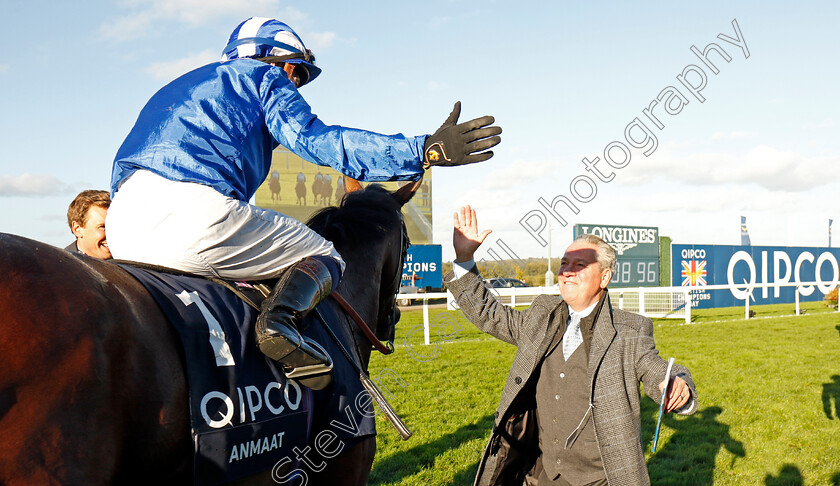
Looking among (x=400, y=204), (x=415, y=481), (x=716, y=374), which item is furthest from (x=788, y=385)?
(x=400, y=204)

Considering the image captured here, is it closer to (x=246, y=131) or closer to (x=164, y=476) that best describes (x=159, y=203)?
(x=246, y=131)

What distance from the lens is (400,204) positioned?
3.32 meters

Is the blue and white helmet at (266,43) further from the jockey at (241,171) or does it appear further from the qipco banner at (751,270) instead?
the qipco banner at (751,270)

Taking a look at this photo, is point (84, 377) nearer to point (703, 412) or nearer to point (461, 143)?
point (461, 143)

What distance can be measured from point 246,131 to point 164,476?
1.12 meters

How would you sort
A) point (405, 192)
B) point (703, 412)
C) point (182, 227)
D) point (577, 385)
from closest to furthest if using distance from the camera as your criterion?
1. point (182, 227)
2. point (577, 385)
3. point (405, 192)
4. point (703, 412)

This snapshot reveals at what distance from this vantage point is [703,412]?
6.64m

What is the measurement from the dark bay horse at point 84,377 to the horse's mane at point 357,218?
4.40 feet

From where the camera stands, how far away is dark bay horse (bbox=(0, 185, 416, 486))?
1290 mm

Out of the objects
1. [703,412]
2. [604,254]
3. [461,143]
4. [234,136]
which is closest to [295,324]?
[234,136]

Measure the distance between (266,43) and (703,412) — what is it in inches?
247

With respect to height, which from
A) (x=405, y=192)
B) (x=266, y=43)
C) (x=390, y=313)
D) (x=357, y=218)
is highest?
(x=266, y=43)

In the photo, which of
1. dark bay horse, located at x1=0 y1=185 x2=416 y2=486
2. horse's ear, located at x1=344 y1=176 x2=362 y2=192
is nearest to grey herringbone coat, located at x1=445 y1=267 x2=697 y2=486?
horse's ear, located at x1=344 y1=176 x2=362 y2=192

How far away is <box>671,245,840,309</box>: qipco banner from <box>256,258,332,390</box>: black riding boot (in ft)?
59.4
